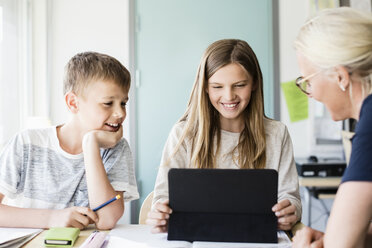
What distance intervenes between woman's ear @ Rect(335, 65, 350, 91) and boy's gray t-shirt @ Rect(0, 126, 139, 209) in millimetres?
734

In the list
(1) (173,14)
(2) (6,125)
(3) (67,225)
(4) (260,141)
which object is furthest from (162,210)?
(1) (173,14)

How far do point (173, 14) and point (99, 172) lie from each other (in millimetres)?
1931

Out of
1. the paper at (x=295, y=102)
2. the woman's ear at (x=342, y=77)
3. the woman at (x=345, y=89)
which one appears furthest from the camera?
the paper at (x=295, y=102)

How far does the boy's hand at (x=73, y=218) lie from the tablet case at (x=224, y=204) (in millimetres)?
264

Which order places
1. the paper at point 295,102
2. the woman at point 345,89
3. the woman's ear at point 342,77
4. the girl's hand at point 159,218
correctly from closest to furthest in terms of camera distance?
the woman at point 345,89, the woman's ear at point 342,77, the girl's hand at point 159,218, the paper at point 295,102

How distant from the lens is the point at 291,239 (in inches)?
38.4

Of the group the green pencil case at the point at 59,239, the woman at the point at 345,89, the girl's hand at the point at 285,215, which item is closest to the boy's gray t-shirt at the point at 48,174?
the green pencil case at the point at 59,239

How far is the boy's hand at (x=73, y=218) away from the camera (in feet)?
3.44

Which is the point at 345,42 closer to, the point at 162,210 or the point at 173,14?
the point at 162,210

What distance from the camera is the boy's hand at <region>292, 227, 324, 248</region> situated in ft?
2.82

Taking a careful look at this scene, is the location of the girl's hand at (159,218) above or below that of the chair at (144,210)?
above

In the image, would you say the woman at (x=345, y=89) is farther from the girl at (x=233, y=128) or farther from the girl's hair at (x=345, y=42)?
the girl at (x=233, y=128)

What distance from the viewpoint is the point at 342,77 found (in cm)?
85

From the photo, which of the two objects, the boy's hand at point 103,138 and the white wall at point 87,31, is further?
the white wall at point 87,31
